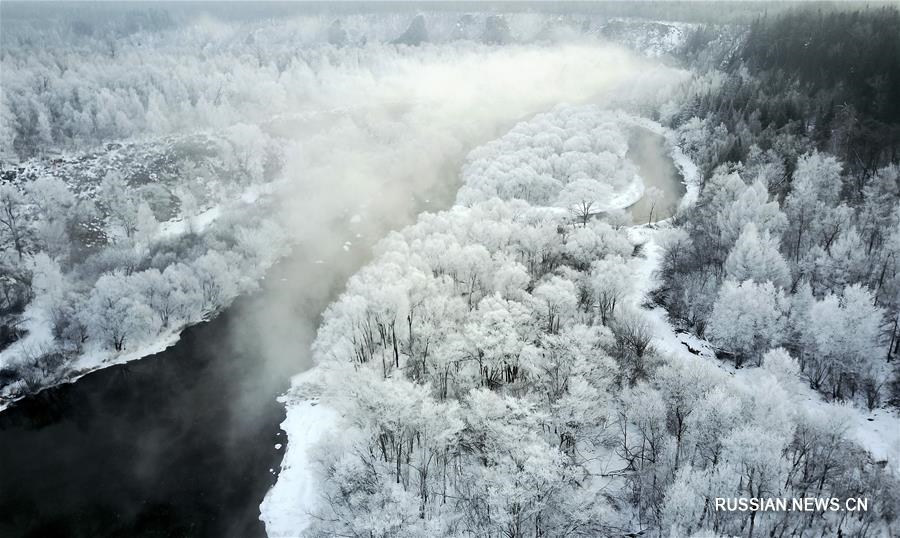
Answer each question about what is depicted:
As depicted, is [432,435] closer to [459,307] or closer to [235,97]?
[459,307]


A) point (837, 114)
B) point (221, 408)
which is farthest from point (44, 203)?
point (837, 114)

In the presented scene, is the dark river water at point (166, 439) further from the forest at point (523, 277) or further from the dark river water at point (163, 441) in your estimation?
the forest at point (523, 277)

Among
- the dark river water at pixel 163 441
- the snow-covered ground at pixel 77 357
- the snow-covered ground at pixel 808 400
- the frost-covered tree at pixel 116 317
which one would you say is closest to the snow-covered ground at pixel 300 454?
the dark river water at pixel 163 441

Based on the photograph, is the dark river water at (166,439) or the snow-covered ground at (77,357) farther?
the snow-covered ground at (77,357)

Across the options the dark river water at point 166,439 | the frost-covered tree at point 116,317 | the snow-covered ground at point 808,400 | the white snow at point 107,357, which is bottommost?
the dark river water at point 166,439

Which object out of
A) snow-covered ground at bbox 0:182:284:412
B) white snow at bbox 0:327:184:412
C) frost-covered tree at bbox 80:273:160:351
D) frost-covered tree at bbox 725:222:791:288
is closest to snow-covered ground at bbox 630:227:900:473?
frost-covered tree at bbox 725:222:791:288

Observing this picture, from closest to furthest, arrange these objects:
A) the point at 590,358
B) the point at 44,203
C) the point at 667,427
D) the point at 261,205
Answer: the point at 667,427, the point at 590,358, the point at 44,203, the point at 261,205
